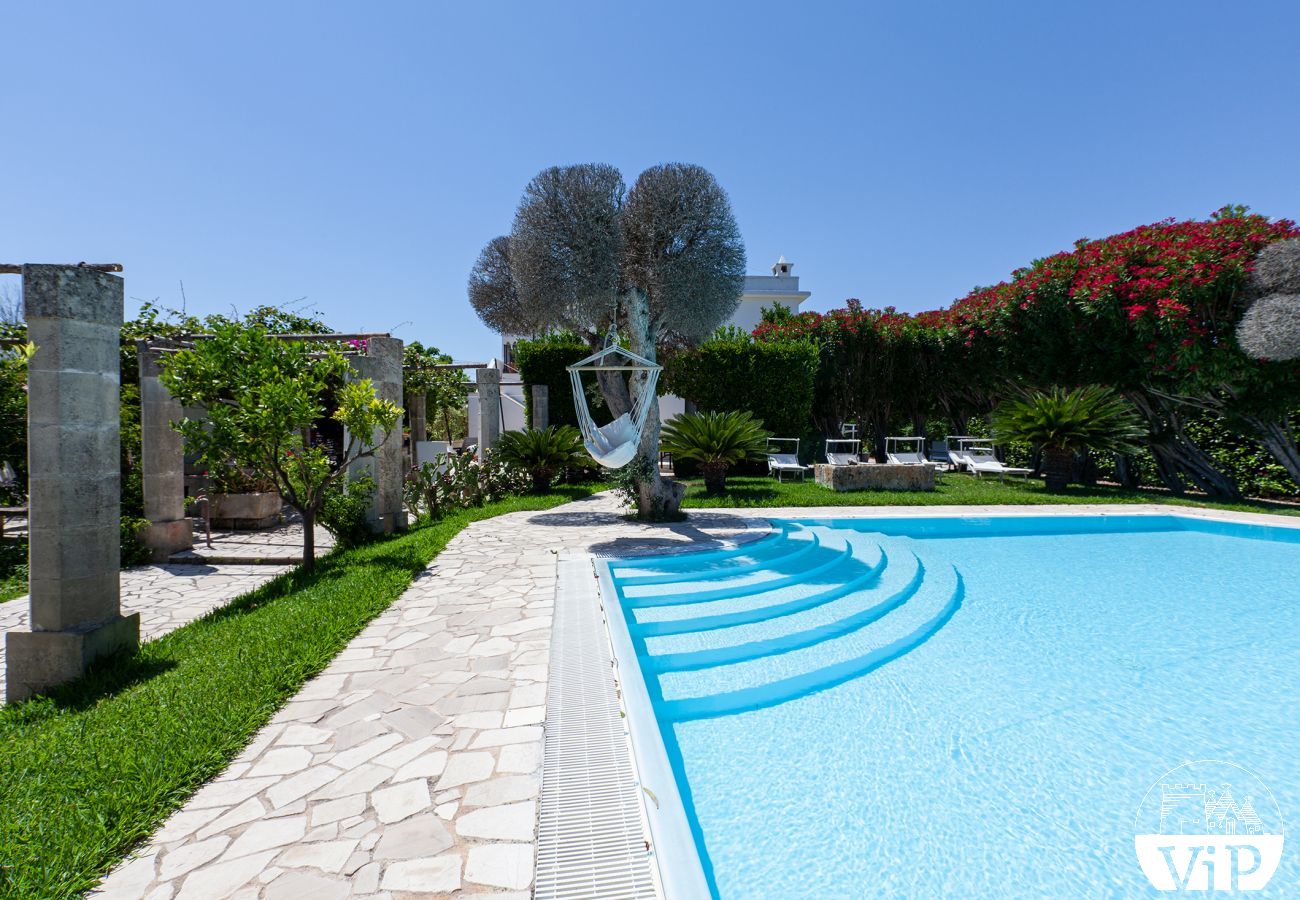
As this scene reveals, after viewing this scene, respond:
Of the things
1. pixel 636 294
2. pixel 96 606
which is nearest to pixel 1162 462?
pixel 636 294

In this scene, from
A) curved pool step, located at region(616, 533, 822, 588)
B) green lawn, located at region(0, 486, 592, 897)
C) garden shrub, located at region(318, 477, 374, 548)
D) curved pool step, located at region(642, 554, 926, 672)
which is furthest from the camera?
garden shrub, located at region(318, 477, 374, 548)

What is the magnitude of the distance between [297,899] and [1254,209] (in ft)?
48.0

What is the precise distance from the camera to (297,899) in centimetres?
154

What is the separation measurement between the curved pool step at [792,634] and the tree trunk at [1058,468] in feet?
26.4

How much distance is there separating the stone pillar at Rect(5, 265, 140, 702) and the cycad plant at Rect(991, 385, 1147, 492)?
12.9m

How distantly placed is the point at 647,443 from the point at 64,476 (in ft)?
18.8

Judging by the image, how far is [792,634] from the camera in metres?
4.06

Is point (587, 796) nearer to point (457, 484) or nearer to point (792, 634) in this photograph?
point (792, 634)

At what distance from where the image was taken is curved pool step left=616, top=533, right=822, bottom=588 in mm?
5199

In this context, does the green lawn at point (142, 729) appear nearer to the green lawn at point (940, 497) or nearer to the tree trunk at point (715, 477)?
the green lawn at point (940, 497)

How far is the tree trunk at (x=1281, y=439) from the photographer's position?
31.7ft

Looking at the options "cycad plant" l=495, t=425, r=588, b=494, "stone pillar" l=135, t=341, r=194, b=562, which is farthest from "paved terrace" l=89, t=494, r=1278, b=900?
"cycad plant" l=495, t=425, r=588, b=494

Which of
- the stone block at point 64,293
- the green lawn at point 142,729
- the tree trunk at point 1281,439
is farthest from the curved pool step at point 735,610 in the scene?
the tree trunk at point 1281,439

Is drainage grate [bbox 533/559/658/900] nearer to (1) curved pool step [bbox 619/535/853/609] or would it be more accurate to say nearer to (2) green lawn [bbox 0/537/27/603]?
(1) curved pool step [bbox 619/535/853/609]
